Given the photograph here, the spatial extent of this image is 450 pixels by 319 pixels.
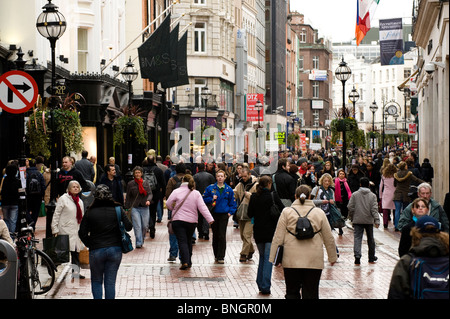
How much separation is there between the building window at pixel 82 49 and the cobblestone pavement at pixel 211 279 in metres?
18.7

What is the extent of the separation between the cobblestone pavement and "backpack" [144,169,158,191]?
237 centimetres

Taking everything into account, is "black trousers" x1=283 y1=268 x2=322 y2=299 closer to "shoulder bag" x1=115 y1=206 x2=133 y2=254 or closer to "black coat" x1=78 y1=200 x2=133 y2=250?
"shoulder bag" x1=115 y1=206 x2=133 y2=254

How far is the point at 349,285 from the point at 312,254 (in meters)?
3.94

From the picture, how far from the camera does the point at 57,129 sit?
83.5ft

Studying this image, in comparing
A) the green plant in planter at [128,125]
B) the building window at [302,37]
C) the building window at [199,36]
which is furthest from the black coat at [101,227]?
the building window at [302,37]

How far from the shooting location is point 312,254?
1144 cm

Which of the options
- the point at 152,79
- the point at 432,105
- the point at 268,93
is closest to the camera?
the point at 152,79

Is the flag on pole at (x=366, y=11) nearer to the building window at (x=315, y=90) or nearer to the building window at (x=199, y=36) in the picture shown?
the building window at (x=199, y=36)

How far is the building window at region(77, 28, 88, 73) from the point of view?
38062mm

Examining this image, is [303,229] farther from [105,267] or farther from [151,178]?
[151,178]

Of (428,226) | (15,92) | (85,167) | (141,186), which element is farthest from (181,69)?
(428,226)

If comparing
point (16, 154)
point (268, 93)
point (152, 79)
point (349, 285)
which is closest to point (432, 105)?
point (152, 79)

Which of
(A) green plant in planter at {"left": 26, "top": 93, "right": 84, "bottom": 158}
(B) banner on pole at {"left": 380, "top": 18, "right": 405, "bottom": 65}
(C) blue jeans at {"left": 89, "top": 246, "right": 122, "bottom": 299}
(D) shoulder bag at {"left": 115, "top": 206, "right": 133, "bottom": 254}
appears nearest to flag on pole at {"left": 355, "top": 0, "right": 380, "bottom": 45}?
(A) green plant in planter at {"left": 26, "top": 93, "right": 84, "bottom": 158}
